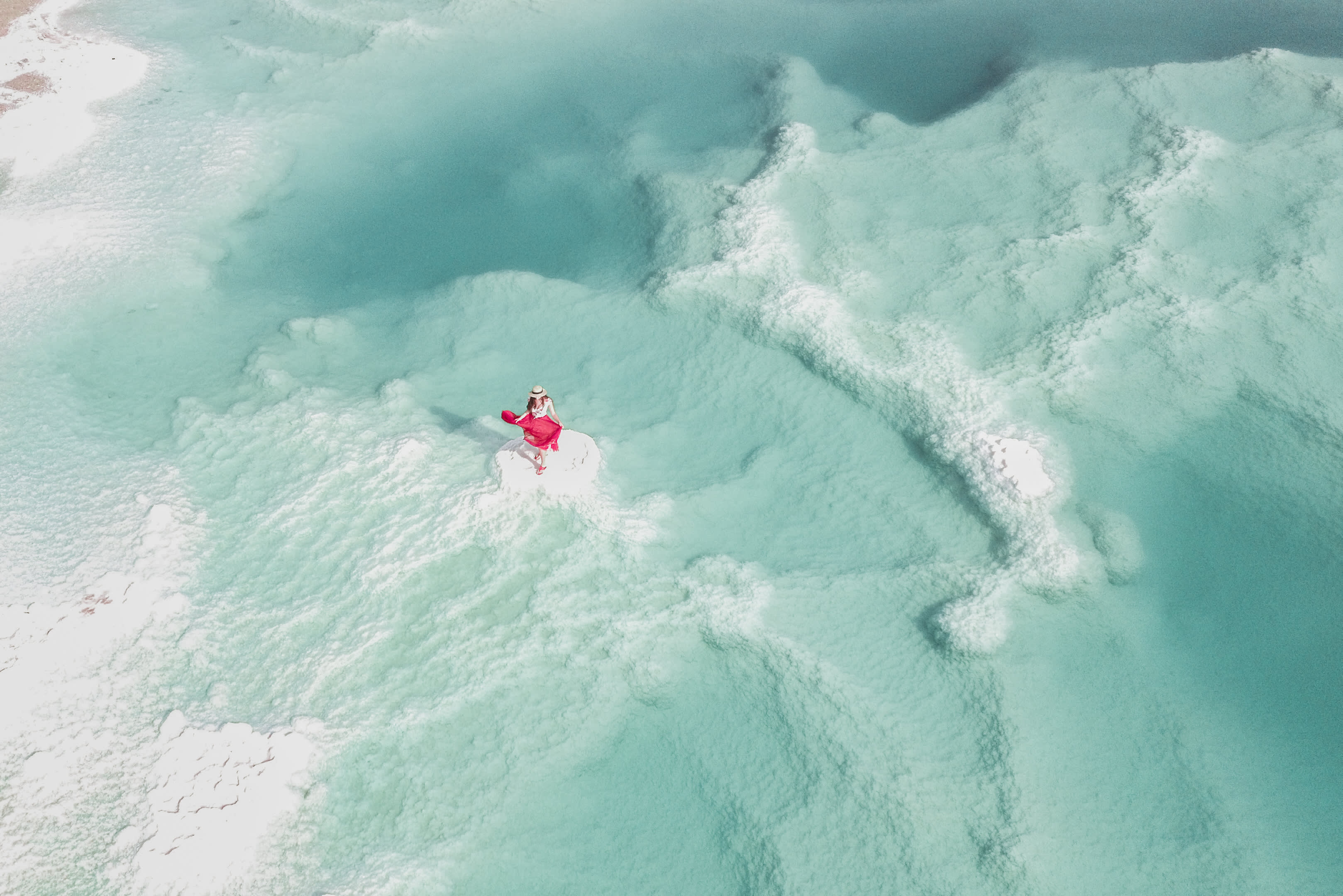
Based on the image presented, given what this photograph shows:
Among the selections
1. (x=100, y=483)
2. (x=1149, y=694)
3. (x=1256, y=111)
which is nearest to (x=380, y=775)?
(x=100, y=483)

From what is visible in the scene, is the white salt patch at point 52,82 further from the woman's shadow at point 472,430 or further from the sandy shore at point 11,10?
the woman's shadow at point 472,430

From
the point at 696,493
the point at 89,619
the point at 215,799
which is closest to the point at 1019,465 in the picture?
the point at 696,493

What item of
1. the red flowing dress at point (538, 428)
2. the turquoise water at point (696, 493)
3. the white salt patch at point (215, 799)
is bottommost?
the white salt patch at point (215, 799)

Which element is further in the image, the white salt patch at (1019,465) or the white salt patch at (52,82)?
the white salt patch at (52,82)

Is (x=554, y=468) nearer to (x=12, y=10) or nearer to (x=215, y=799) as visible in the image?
(x=215, y=799)

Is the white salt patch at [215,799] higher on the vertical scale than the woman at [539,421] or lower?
lower

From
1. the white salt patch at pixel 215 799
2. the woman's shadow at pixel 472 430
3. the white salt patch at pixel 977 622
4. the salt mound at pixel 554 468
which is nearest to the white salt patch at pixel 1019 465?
the white salt patch at pixel 977 622
